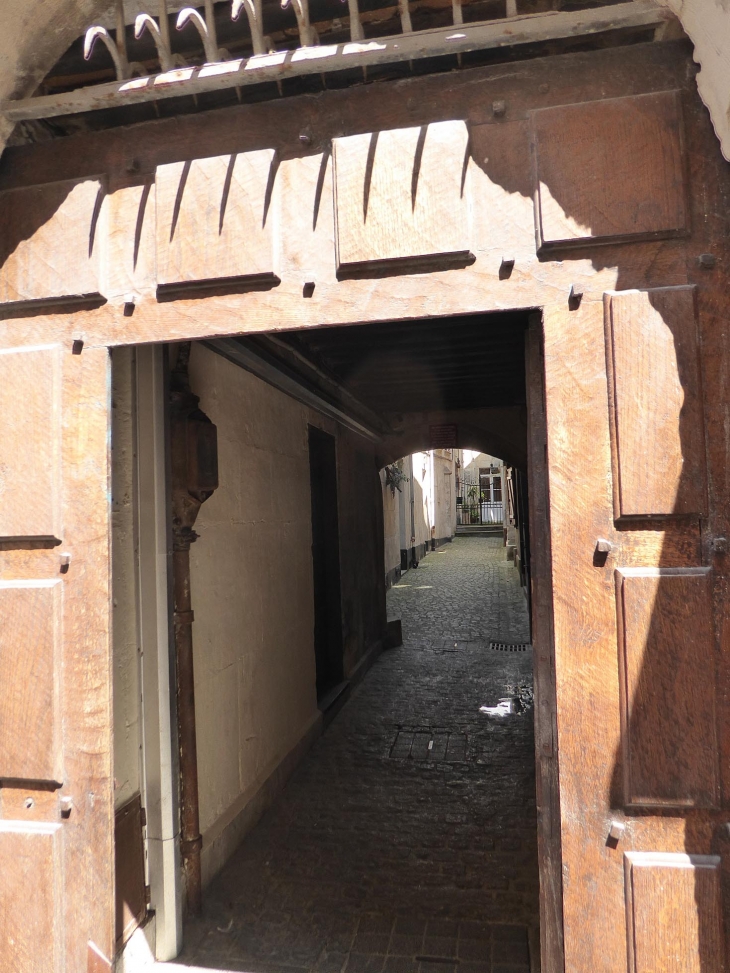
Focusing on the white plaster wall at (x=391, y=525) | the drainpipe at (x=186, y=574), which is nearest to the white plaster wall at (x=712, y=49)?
the drainpipe at (x=186, y=574)

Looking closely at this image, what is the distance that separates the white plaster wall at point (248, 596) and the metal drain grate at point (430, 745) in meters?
0.84

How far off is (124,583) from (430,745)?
3.78 m

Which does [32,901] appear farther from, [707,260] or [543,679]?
[707,260]

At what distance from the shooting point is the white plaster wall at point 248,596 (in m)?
3.96

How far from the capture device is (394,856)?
411cm

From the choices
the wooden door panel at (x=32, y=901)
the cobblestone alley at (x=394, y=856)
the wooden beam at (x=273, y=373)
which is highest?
the wooden beam at (x=273, y=373)

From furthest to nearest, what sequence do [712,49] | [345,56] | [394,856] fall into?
1. [394,856]
2. [345,56]
3. [712,49]

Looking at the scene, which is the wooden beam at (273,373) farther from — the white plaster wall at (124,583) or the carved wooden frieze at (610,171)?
the carved wooden frieze at (610,171)

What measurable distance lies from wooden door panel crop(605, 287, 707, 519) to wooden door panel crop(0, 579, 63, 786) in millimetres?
2043

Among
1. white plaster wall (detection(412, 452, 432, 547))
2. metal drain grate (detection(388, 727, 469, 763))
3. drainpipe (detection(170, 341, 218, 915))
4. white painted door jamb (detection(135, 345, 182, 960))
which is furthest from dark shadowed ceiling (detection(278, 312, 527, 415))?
white plaster wall (detection(412, 452, 432, 547))

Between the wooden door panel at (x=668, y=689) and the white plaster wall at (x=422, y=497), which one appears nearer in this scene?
the wooden door panel at (x=668, y=689)

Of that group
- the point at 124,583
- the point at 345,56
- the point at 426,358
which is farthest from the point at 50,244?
the point at 426,358

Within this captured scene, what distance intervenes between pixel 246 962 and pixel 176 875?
525 millimetres

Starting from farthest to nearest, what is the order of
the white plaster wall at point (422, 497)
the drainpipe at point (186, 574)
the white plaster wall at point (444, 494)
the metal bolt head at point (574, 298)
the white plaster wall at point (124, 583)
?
the white plaster wall at point (444, 494), the white plaster wall at point (422, 497), the drainpipe at point (186, 574), the white plaster wall at point (124, 583), the metal bolt head at point (574, 298)
